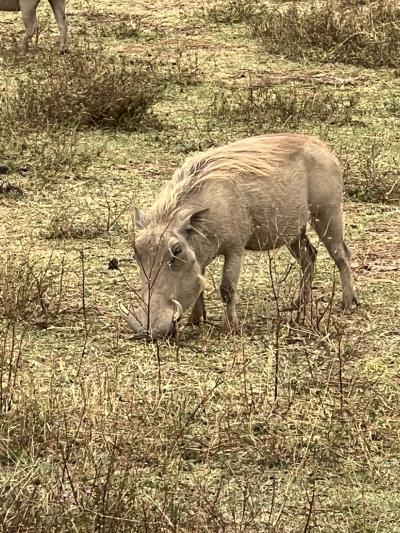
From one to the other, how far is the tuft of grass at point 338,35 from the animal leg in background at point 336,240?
5319 mm

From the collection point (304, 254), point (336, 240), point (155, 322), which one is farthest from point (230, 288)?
point (336, 240)

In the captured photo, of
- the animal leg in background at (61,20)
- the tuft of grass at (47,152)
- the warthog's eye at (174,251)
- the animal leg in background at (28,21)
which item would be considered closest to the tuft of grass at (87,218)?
the tuft of grass at (47,152)

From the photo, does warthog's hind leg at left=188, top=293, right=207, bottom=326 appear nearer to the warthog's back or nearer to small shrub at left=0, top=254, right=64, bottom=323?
the warthog's back

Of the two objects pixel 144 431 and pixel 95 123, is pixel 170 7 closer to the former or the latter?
pixel 95 123

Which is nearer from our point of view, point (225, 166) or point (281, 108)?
point (225, 166)

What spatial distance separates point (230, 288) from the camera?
5.77 metres

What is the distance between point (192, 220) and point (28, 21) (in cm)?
684

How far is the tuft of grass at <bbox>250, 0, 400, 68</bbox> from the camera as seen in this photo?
454 inches

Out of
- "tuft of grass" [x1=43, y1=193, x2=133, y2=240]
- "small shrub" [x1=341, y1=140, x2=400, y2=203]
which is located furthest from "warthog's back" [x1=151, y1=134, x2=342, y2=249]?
"small shrub" [x1=341, y1=140, x2=400, y2=203]

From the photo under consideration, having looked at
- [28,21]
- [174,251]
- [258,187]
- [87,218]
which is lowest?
[87,218]

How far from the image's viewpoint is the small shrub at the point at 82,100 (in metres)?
9.16

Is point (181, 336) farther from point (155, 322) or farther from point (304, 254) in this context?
point (304, 254)

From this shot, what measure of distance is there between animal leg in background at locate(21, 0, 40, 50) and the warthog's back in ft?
19.7

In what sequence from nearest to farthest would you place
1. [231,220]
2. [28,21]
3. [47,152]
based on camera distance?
[231,220], [47,152], [28,21]
